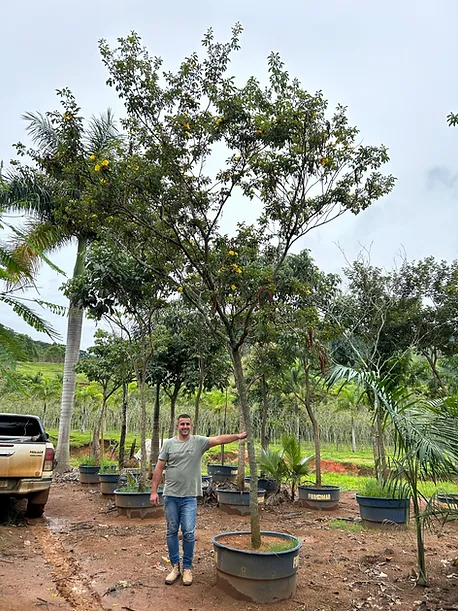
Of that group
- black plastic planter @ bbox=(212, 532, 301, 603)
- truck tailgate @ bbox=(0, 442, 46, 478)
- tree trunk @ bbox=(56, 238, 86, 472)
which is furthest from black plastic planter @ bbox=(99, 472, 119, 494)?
black plastic planter @ bbox=(212, 532, 301, 603)

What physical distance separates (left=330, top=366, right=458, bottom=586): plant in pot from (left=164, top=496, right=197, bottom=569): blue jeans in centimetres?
198

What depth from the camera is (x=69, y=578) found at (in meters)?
4.92

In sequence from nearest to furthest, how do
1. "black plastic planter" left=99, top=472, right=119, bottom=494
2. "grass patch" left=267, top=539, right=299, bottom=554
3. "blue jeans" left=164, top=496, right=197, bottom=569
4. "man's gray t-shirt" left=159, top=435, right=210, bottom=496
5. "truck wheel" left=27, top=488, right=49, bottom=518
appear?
"grass patch" left=267, top=539, right=299, bottom=554, "blue jeans" left=164, top=496, right=197, bottom=569, "man's gray t-shirt" left=159, top=435, right=210, bottom=496, "truck wheel" left=27, top=488, right=49, bottom=518, "black plastic planter" left=99, top=472, right=119, bottom=494

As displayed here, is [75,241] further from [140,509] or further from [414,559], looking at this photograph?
[414,559]

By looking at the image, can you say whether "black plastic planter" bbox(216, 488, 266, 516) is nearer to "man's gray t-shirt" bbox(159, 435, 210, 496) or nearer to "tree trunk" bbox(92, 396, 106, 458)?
"man's gray t-shirt" bbox(159, 435, 210, 496)

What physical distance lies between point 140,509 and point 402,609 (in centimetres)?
500

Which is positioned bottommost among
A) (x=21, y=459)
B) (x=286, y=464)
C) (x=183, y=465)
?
(x=286, y=464)

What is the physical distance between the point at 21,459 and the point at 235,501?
397 cm

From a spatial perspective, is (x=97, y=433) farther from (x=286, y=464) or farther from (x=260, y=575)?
(x=260, y=575)

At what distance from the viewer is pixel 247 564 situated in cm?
440

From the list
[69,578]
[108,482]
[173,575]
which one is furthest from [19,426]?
[173,575]

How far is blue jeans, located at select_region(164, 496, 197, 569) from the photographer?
15.7ft

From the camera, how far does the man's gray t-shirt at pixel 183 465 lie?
4.91 metres

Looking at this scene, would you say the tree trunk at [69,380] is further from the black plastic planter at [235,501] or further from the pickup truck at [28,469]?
the black plastic planter at [235,501]
